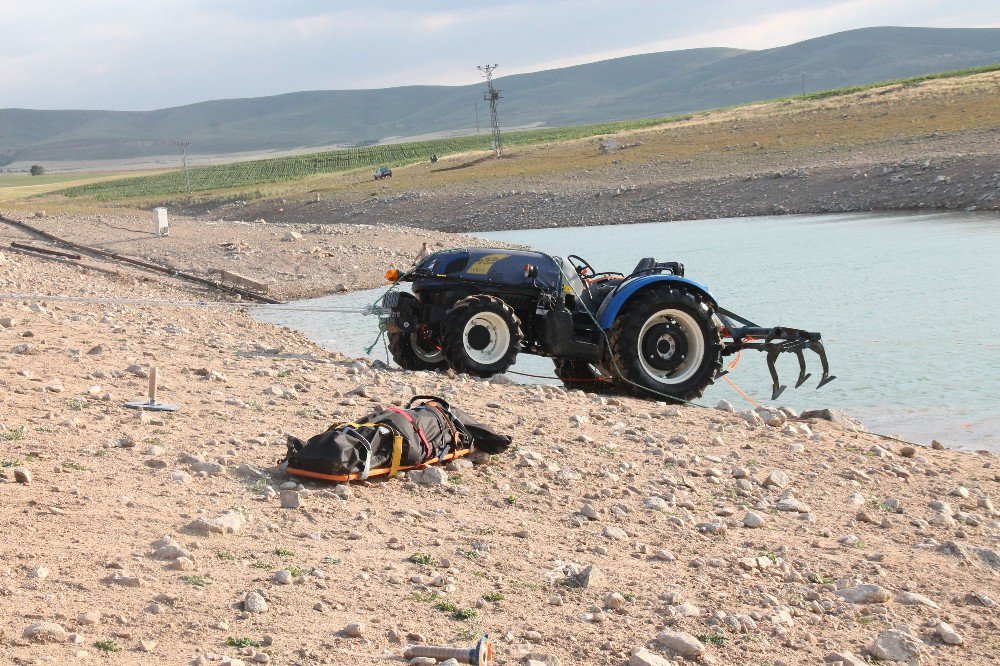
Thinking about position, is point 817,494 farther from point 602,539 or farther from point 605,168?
point 605,168

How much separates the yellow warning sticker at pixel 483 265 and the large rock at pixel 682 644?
26.1 ft

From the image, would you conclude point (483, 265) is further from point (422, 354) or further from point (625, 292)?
point (625, 292)

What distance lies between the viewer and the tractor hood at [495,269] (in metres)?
13.1

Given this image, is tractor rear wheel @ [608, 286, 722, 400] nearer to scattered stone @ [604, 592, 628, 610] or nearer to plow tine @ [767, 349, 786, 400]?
plow tine @ [767, 349, 786, 400]

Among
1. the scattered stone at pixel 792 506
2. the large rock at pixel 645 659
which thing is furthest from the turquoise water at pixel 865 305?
the large rock at pixel 645 659

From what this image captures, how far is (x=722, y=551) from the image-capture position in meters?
6.92

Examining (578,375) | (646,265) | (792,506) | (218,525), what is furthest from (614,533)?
(646,265)

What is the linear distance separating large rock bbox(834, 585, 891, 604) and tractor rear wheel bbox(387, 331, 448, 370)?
7789 mm

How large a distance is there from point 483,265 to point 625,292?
1.65 meters

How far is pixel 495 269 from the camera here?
13.2 m

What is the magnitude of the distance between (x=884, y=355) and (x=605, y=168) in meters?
51.4

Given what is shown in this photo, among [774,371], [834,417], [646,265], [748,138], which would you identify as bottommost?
[834,417]

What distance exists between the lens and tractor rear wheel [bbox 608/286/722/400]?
1266 cm

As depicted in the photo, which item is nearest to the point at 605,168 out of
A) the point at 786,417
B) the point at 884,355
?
the point at 884,355
